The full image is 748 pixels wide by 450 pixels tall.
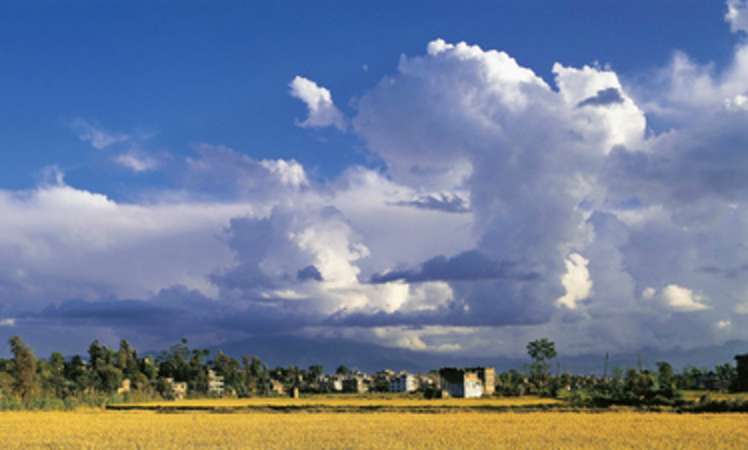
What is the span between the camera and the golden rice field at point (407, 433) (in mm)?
52531

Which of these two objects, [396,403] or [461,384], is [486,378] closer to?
[461,384]

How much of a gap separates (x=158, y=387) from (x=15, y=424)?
11672 cm

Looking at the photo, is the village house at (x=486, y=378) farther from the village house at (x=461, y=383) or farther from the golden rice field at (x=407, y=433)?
the golden rice field at (x=407, y=433)

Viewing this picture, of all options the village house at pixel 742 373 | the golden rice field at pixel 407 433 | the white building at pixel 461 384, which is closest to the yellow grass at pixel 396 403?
the white building at pixel 461 384

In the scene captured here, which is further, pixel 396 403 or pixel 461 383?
pixel 461 383

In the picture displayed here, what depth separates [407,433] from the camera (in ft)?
204

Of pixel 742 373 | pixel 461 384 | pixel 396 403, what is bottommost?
pixel 396 403

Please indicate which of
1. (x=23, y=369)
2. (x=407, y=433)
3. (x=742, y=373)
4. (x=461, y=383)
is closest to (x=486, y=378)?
(x=461, y=383)

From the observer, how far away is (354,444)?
2067 inches

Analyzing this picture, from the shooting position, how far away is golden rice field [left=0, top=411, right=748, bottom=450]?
172ft

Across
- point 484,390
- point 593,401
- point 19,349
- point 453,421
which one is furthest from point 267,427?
point 484,390

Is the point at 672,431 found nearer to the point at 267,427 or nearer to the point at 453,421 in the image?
the point at 453,421

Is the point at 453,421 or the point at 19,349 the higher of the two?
the point at 19,349

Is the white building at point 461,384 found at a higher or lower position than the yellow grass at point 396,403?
higher
